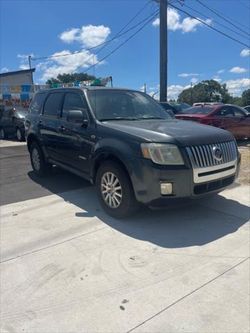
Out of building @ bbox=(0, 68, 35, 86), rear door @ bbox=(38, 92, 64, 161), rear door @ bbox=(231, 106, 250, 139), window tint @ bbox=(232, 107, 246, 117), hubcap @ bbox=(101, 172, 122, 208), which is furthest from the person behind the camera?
building @ bbox=(0, 68, 35, 86)

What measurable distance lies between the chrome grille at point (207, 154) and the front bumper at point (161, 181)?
129 millimetres

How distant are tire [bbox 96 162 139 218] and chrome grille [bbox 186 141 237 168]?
0.87 metres

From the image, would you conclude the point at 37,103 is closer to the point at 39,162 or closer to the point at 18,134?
the point at 39,162

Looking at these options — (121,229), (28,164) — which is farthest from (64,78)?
(121,229)

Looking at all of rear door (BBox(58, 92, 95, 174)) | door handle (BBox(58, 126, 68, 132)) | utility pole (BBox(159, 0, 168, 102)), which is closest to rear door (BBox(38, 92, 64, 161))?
door handle (BBox(58, 126, 68, 132))

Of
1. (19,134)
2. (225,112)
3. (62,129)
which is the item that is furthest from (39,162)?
(19,134)

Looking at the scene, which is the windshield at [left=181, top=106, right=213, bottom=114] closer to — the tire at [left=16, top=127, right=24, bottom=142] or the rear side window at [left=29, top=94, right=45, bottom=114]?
the rear side window at [left=29, top=94, right=45, bottom=114]

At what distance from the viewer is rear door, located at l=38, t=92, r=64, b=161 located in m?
6.42

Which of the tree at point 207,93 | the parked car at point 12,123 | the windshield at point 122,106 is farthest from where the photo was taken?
the tree at point 207,93

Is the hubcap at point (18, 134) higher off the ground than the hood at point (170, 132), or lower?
lower

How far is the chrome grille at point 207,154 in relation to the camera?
14.2 feet

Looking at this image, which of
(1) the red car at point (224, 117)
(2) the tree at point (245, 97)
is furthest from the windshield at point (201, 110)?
(2) the tree at point (245, 97)

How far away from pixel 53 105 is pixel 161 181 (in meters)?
3.34

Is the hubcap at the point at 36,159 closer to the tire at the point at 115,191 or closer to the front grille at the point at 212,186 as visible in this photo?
the tire at the point at 115,191
